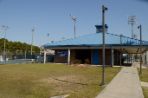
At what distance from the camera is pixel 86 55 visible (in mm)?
54094

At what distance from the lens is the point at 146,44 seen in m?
43.4

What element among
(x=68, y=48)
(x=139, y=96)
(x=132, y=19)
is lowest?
(x=139, y=96)

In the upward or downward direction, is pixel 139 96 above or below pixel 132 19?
below

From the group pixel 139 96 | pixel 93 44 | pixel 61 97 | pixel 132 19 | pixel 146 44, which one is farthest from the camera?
pixel 132 19

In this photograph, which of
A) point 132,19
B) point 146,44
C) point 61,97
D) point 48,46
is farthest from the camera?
point 132,19

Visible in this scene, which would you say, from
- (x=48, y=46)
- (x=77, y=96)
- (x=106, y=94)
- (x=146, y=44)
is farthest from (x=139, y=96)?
(x=48, y=46)

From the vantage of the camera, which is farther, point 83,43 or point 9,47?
point 9,47

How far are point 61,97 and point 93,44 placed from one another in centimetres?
3597

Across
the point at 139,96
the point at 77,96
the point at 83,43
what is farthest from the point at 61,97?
the point at 83,43

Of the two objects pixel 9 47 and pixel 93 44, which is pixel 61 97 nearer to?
pixel 93 44

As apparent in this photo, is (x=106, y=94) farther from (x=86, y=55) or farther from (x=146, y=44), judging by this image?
(x=86, y=55)

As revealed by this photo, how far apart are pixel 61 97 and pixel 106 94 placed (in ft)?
7.18

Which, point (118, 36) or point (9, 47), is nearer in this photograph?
point (118, 36)

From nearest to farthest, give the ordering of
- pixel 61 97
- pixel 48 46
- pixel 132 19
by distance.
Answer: pixel 61 97 < pixel 48 46 < pixel 132 19
